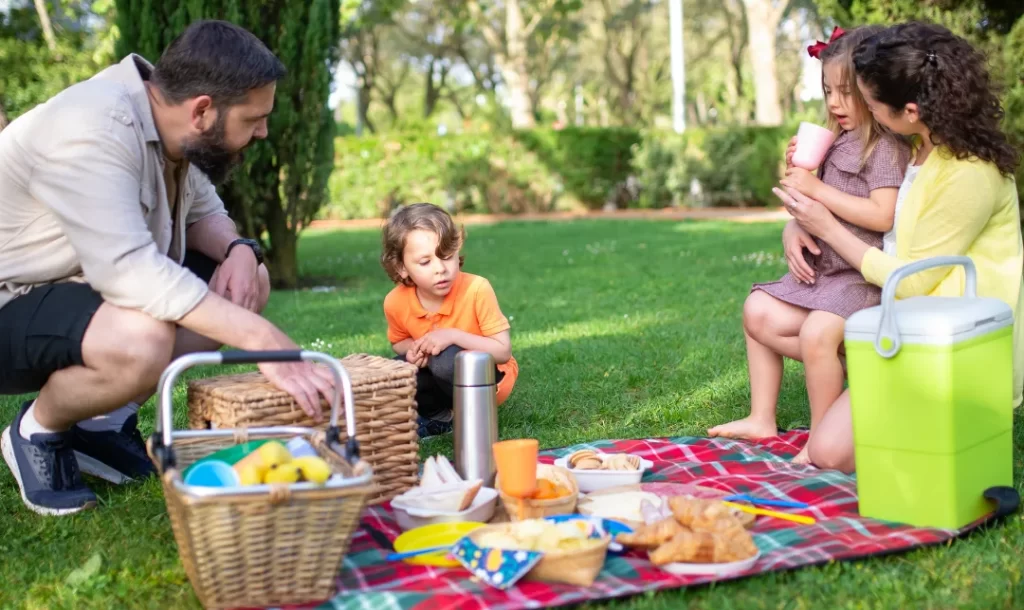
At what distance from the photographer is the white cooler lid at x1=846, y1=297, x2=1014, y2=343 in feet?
8.61

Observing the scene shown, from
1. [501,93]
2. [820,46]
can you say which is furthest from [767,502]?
[501,93]

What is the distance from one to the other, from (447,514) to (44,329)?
127cm

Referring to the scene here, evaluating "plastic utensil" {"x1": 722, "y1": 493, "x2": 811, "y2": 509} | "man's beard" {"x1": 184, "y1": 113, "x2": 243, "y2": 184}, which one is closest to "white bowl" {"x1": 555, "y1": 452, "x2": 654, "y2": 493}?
"plastic utensil" {"x1": 722, "y1": 493, "x2": 811, "y2": 509}

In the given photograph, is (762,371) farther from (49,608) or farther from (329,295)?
(329,295)

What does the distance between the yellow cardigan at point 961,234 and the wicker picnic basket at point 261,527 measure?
176 centimetres

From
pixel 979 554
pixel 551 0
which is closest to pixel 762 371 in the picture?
pixel 979 554

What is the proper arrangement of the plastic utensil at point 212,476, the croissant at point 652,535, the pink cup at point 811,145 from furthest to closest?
the pink cup at point 811,145
the croissant at point 652,535
the plastic utensil at point 212,476

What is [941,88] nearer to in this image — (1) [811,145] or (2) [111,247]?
(1) [811,145]

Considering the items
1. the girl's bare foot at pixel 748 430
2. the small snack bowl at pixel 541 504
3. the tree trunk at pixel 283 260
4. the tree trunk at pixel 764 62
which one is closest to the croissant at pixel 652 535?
the small snack bowl at pixel 541 504

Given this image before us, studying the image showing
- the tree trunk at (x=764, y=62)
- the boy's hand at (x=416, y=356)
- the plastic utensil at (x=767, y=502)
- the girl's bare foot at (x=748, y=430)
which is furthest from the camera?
the tree trunk at (x=764, y=62)

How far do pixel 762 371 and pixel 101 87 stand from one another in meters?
2.36

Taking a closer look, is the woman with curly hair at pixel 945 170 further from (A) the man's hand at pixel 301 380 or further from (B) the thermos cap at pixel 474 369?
(A) the man's hand at pixel 301 380

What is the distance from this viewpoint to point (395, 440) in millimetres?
3146

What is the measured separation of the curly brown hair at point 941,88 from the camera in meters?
3.07
